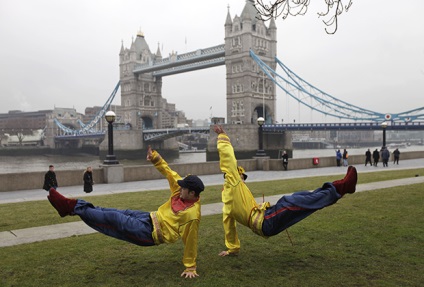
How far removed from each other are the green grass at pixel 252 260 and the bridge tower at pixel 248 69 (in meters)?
59.6

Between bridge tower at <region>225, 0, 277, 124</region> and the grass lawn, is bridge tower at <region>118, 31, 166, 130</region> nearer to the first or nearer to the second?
bridge tower at <region>225, 0, 277, 124</region>

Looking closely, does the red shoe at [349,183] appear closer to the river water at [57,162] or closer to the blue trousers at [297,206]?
the blue trousers at [297,206]

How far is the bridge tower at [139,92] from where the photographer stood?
9175cm

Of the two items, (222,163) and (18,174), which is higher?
(222,163)

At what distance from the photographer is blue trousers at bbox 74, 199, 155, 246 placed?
14.5 feet

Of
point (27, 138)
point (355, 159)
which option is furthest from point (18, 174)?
point (27, 138)

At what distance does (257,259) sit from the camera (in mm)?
5148

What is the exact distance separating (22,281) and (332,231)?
4.58 m

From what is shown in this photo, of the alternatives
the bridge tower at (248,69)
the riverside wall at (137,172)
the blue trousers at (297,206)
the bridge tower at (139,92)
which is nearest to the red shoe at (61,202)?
the blue trousers at (297,206)

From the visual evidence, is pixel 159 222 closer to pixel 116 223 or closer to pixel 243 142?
pixel 116 223

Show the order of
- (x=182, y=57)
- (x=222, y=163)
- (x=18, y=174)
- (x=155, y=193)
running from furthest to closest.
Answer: (x=182, y=57)
(x=18, y=174)
(x=155, y=193)
(x=222, y=163)

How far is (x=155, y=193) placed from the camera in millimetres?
11992

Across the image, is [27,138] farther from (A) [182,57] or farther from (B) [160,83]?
(A) [182,57]

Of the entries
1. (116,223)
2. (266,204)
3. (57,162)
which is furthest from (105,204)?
(57,162)
